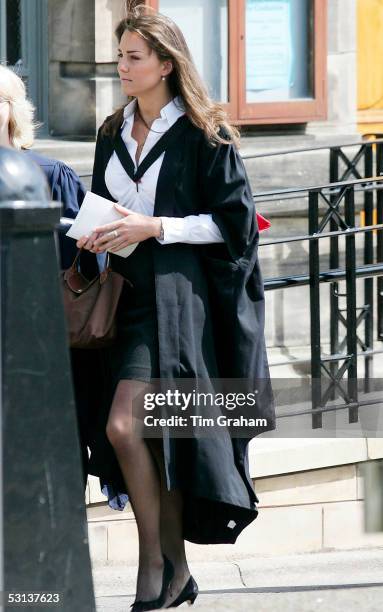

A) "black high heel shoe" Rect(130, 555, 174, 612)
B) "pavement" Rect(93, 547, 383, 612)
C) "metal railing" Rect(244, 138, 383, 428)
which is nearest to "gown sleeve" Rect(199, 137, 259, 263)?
"black high heel shoe" Rect(130, 555, 174, 612)

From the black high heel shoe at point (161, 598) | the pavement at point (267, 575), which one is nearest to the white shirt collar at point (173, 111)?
the black high heel shoe at point (161, 598)

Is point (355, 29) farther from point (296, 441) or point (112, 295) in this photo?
point (112, 295)

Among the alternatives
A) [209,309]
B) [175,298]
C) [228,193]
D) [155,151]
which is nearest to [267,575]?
[209,309]

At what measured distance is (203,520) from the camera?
15.0 ft

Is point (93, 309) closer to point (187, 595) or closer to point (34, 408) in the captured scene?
point (187, 595)

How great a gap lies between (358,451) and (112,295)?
7.73ft

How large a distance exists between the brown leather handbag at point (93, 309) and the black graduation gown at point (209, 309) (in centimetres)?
14

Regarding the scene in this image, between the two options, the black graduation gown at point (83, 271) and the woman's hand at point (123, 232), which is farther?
the black graduation gown at point (83, 271)

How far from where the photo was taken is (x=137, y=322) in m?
4.50

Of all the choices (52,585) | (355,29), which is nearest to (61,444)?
(52,585)

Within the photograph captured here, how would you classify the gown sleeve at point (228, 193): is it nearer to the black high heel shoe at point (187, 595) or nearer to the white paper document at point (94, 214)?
the white paper document at point (94, 214)

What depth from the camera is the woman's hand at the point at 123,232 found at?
4.34 m

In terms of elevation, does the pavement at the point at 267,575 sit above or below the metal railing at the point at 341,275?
below

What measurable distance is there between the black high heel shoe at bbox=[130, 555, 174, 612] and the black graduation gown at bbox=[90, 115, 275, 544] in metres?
0.12
